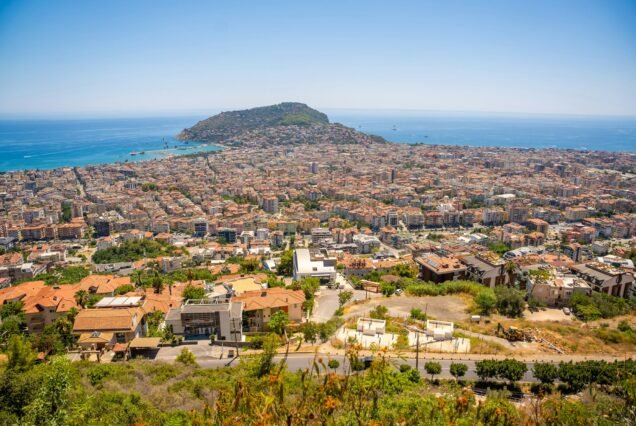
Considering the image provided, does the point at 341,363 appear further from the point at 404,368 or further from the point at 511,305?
the point at 511,305

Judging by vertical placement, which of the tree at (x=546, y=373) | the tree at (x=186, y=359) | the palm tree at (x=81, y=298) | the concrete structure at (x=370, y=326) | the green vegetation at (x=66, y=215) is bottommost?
the green vegetation at (x=66, y=215)

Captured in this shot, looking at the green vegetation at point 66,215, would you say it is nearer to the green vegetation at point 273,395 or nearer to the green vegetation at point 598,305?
the green vegetation at point 273,395

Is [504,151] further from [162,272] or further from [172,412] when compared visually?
[172,412]

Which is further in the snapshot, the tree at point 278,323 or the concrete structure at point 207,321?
the tree at point 278,323

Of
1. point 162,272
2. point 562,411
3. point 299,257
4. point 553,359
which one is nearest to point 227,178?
point 162,272

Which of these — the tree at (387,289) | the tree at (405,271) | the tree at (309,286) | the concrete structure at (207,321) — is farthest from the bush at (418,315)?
the tree at (405,271)

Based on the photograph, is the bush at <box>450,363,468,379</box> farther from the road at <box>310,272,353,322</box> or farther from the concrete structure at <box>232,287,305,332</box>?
the concrete structure at <box>232,287,305,332</box>
